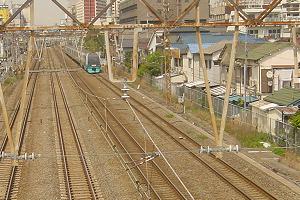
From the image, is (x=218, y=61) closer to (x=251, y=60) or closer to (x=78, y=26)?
(x=251, y=60)

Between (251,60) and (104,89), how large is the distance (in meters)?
14.6

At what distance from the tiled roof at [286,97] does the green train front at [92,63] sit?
1171 inches

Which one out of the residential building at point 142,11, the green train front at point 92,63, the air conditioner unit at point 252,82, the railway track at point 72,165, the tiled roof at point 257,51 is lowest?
the railway track at point 72,165

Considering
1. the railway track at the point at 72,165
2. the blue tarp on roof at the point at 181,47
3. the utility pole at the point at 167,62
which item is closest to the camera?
the railway track at the point at 72,165

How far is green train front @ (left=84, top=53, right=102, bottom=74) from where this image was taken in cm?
4919

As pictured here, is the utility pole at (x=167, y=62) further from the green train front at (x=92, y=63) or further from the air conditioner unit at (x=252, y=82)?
the green train front at (x=92, y=63)

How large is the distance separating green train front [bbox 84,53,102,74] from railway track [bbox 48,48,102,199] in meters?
23.2

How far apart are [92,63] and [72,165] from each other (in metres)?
35.3

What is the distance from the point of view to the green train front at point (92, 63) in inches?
1937

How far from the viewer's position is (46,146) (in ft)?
60.7

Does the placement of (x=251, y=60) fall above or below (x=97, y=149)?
above

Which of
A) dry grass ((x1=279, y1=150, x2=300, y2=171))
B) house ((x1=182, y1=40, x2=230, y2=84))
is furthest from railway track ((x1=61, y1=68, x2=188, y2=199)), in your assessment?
house ((x1=182, y1=40, x2=230, y2=84))

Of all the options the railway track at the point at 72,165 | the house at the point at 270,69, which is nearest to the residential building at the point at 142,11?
the house at the point at 270,69

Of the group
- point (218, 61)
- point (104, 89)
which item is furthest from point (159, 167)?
point (104, 89)
